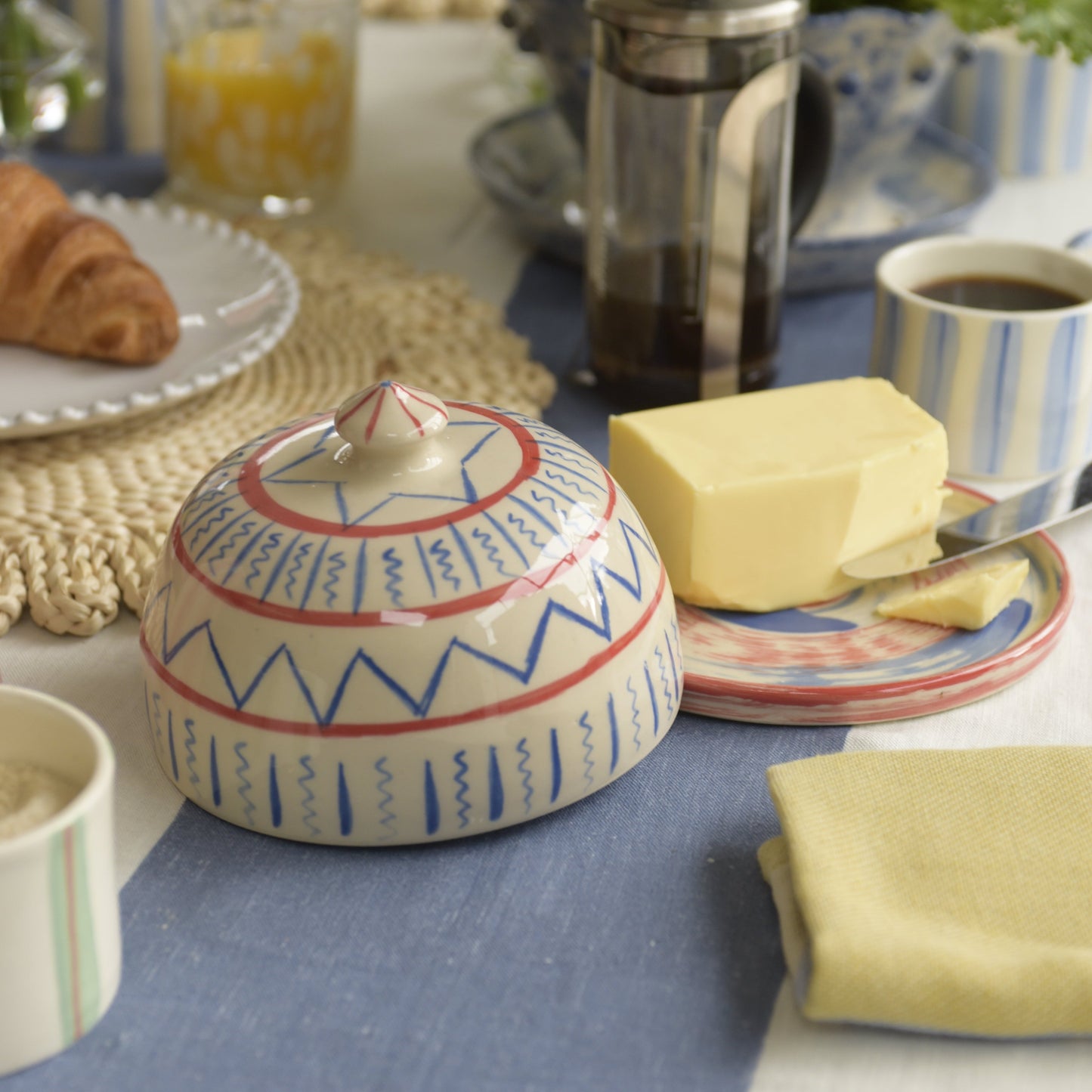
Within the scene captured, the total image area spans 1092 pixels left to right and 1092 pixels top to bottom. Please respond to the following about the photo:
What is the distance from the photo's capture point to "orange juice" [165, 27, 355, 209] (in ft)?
4.29

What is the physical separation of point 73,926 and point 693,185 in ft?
2.11

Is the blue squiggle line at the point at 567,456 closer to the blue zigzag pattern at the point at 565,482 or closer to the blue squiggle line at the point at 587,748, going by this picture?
the blue zigzag pattern at the point at 565,482

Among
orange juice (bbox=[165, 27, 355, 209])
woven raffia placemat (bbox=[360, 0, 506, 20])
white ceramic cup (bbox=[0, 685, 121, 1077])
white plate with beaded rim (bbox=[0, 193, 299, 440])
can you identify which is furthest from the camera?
woven raffia placemat (bbox=[360, 0, 506, 20])

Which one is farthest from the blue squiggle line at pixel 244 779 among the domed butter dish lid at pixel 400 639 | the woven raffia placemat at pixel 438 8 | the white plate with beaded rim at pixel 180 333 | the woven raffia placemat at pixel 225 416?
the woven raffia placemat at pixel 438 8

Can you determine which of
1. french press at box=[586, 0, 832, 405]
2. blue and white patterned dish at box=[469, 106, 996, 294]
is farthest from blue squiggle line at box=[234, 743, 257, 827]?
blue and white patterned dish at box=[469, 106, 996, 294]

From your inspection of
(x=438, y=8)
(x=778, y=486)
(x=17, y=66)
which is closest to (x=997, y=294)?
(x=778, y=486)

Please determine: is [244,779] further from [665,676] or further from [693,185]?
[693,185]

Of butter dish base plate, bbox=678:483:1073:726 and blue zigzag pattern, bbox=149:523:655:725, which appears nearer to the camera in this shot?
blue zigzag pattern, bbox=149:523:655:725

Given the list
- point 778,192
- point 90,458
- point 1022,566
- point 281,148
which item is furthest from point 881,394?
point 281,148

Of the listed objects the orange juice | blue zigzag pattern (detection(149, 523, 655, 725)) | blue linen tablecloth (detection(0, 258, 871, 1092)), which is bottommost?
blue linen tablecloth (detection(0, 258, 871, 1092))

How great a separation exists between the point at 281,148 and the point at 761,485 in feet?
2.61

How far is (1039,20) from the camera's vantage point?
1.05 metres

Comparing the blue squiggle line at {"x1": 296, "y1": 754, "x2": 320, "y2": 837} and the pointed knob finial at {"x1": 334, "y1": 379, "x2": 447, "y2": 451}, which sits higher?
the pointed knob finial at {"x1": 334, "y1": 379, "x2": 447, "y2": 451}

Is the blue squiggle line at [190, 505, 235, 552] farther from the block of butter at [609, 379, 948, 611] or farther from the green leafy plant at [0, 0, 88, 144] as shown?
the green leafy plant at [0, 0, 88, 144]
